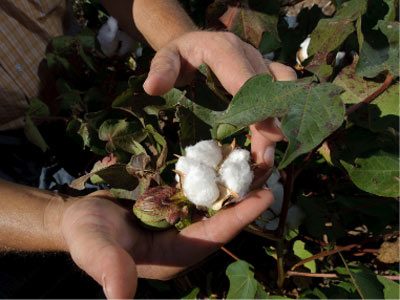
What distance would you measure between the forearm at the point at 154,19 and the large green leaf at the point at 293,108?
1.57 feet

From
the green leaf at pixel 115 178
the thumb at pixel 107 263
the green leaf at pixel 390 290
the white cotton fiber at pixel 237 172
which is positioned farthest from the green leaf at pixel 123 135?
the green leaf at pixel 390 290

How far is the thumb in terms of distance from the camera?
0.55 meters

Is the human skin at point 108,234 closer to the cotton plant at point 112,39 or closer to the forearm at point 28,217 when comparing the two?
the forearm at point 28,217

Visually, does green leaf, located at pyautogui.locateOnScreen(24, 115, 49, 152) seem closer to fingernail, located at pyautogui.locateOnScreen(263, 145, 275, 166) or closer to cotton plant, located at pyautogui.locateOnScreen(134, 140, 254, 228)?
cotton plant, located at pyautogui.locateOnScreen(134, 140, 254, 228)

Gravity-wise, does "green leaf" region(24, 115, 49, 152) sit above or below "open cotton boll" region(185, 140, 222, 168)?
below

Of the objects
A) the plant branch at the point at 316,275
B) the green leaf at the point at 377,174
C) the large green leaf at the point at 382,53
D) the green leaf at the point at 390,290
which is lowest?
the plant branch at the point at 316,275

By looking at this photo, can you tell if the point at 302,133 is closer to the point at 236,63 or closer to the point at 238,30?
the point at 236,63

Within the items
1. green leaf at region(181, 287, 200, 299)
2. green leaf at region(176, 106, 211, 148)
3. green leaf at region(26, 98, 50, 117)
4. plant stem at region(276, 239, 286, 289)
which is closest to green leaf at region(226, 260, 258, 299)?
plant stem at region(276, 239, 286, 289)

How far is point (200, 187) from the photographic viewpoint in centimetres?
76

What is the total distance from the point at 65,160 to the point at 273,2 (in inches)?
23.9

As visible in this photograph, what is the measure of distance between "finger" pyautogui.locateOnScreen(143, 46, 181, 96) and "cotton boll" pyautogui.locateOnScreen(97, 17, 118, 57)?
45cm

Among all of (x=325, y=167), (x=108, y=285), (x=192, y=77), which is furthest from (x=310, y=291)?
(x=108, y=285)

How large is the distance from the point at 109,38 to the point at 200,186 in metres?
0.64

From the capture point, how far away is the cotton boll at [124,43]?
50.3 inches
